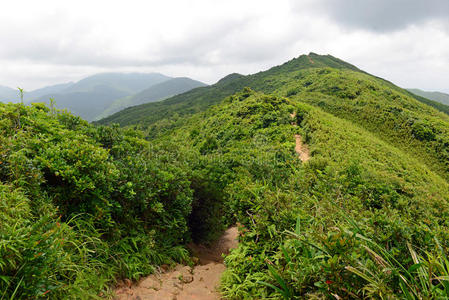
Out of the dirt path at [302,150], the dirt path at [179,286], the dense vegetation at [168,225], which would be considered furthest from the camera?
the dirt path at [302,150]

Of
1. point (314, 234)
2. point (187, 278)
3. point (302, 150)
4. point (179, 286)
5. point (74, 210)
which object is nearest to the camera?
point (314, 234)

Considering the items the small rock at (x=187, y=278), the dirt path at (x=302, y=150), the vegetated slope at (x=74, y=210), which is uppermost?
the vegetated slope at (x=74, y=210)

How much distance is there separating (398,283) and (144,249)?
4265 mm

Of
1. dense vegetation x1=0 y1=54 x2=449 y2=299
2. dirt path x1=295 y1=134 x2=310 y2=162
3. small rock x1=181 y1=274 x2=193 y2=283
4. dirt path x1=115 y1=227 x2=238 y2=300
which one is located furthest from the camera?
dirt path x1=295 y1=134 x2=310 y2=162

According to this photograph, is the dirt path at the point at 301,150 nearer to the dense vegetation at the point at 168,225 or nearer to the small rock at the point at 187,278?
the dense vegetation at the point at 168,225

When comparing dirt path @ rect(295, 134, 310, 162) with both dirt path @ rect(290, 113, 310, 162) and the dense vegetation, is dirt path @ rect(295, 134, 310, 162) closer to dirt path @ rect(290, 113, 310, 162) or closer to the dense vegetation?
dirt path @ rect(290, 113, 310, 162)

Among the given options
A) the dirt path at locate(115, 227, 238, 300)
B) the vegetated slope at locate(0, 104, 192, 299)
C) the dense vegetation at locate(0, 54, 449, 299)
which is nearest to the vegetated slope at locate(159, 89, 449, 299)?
the dense vegetation at locate(0, 54, 449, 299)

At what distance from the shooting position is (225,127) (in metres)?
25.5

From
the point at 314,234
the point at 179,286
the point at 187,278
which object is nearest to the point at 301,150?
the point at 187,278

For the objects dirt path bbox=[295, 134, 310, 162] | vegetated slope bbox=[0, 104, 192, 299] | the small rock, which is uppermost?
vegetated slope bbox=[0, 104, 192, 299]

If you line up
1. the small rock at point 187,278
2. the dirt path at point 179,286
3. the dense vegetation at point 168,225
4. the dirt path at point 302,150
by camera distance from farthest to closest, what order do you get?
the dirt path at point 302,150 → the small rock at point 187,278 → the dirt path at point 179,286 → the dense vegetation at point 168,225

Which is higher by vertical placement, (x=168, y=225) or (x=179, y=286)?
(x=168, y=225)

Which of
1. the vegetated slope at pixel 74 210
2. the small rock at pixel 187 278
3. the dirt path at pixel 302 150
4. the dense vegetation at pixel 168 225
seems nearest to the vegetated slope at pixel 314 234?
the dense vegetation at pixel 168 225

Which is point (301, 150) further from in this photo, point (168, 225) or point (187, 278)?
point (187, 278)
